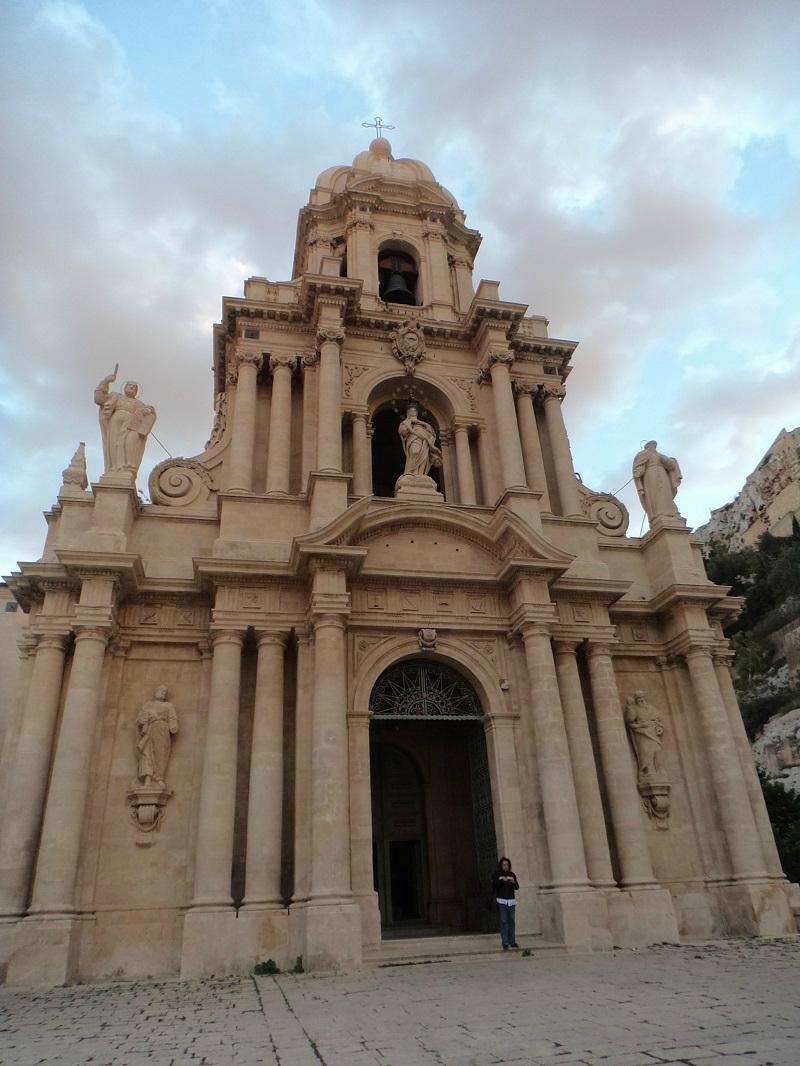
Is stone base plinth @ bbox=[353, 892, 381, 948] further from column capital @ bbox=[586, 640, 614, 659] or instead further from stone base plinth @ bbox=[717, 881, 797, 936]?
stone base plinth @ bbox=[717, 881, 797, 936]

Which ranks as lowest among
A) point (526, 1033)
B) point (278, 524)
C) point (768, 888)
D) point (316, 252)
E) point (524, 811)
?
point (526, 1033)

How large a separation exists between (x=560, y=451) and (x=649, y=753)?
8.24m

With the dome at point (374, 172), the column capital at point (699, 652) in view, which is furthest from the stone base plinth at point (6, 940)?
the dome at point (374, 172)

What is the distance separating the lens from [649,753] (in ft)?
56.3

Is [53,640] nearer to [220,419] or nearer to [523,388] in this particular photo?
[220,419]

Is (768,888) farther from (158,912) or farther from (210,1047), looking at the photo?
(210,1047)

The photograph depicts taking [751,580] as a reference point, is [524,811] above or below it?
below

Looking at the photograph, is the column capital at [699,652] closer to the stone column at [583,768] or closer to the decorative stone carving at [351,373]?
the stone column at [583,768]

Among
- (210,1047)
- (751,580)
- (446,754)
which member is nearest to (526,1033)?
(210,1047)

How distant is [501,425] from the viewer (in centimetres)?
2002

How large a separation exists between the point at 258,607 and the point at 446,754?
6971 mm

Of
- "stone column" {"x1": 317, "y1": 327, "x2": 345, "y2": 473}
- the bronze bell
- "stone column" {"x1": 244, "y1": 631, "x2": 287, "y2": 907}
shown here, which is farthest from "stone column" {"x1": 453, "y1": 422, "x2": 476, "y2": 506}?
"stone column" {"x1": 244, "y1": 631, "x2": 287, "y2": 907}

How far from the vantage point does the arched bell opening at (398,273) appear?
80.6 ft

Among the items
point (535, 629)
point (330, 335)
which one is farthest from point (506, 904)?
point (330, 335)
